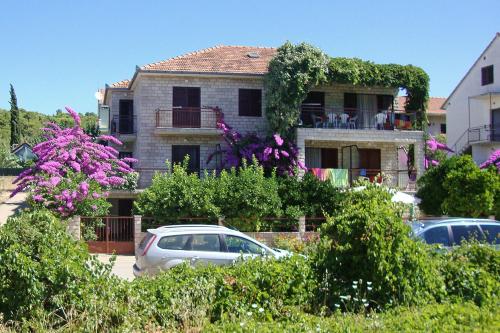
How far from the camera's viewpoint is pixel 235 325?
611cm

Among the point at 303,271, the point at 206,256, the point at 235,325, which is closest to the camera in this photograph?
the point at 235,325

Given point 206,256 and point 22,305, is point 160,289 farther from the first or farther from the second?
point 206,256

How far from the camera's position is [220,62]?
30.9m

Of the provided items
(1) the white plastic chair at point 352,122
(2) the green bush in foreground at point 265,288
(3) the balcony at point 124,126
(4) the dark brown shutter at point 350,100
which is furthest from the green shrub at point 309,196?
(2) the green bush in foreground at point 265,288

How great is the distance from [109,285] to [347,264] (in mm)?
3174

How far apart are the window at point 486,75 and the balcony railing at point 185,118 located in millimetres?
21457

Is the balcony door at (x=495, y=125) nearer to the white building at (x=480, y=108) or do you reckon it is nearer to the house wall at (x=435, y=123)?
the white building at (x=480, y=108)

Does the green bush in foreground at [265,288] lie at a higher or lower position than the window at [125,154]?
lower

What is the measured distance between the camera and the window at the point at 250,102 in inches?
1185

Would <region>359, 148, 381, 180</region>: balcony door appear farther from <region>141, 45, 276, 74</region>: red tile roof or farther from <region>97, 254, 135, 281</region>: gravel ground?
<region>97, 254, 135, 281</region>: gravel ground

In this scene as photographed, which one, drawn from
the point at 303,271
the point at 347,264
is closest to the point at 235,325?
the point at 303,271

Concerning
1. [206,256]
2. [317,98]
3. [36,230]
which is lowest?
[206,256]

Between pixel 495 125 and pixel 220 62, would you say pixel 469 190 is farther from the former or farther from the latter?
pixel 495 125

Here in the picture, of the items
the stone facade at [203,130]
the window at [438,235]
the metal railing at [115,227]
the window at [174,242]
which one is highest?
the stone facade at [203,130]
